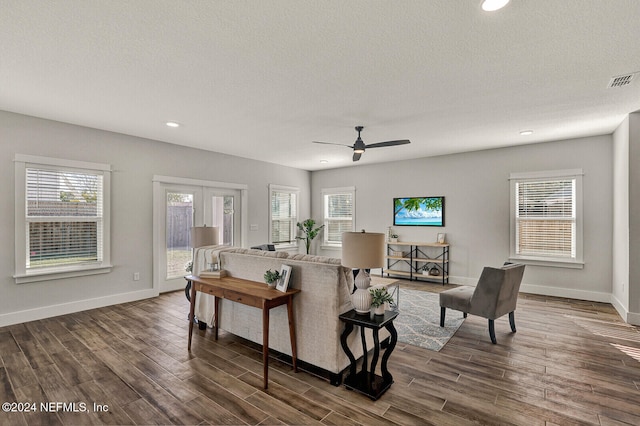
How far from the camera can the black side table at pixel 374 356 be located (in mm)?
2426

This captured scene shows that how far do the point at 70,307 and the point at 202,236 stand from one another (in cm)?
236

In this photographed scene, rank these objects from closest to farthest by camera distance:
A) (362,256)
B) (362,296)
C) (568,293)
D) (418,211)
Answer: (362,256) → (362,296) → (568,293) → (418,211)

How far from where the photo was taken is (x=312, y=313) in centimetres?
274

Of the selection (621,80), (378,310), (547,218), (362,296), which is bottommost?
(378,310)

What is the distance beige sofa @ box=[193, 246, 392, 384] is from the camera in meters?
2.62

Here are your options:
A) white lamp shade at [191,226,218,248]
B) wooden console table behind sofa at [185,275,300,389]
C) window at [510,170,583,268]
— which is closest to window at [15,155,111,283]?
white lamp shade at [191,226,218,248]

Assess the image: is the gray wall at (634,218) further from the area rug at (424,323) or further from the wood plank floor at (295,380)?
the area rug at (424,323)

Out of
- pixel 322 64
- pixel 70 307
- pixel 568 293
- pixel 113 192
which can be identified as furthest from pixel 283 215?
pixel 568 293

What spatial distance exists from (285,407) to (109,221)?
13.6 feet

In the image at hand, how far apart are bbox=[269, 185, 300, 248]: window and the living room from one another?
256 millimetres

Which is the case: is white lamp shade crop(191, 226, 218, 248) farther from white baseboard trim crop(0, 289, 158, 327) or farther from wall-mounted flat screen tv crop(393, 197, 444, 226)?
wall-mounted flat screen tv crop(393, 197, 444, 226)

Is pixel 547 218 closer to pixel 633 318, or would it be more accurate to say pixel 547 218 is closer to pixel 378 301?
pixel 633 318

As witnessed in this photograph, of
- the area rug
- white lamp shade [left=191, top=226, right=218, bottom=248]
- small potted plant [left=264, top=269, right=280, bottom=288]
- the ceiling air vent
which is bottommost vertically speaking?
the area rug

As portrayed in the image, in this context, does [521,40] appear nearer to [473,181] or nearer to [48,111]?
[473,181]
